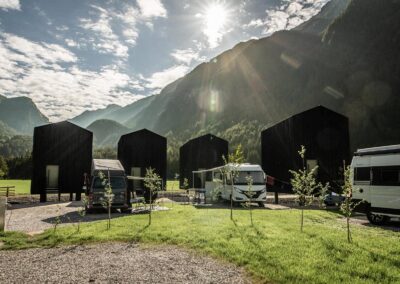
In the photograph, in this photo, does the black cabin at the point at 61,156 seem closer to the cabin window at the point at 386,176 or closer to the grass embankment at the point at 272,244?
the grass embankment at the point at 272,244

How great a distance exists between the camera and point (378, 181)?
1466 cm

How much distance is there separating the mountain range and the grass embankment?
7675 cm

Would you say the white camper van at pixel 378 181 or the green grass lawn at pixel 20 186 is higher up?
the white camper van at pixel 378 181

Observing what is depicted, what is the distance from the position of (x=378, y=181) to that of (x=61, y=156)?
84.5ft

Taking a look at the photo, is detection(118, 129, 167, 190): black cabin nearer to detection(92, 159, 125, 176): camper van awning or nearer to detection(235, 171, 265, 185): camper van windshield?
detection(92, 159, 125, 176): camper van awning

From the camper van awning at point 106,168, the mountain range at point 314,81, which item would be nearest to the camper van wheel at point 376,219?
the camper van awning at point 106,168

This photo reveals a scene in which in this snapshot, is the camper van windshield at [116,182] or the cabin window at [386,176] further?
the camper van windshield at [116,182]

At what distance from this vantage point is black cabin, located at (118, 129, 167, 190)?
3472 centimetres

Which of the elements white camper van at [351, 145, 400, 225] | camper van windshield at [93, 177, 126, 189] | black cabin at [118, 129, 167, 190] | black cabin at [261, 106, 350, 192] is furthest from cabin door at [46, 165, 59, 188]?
white camper van at [351, 145, 400, 225]

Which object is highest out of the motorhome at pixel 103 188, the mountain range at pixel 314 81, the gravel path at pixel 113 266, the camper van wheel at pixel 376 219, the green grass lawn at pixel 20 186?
the mountain range at pixel 314 81

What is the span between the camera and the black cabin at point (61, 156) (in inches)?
Answer: 1164

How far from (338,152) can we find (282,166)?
195 inches

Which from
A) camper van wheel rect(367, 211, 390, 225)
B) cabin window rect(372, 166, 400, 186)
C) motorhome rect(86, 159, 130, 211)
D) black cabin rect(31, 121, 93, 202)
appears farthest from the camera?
black cabin rect(31, 121, 93, 202)

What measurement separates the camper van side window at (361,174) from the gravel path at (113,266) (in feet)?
33.1
